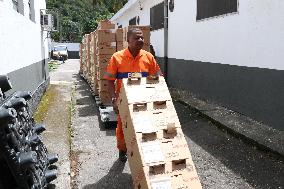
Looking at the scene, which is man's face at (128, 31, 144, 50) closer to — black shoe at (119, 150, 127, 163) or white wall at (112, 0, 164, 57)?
black shoe at (119, 150, 127, 163)

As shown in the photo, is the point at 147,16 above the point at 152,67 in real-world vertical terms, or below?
above

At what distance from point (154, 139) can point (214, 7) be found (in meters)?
5.79

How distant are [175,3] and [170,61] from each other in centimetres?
194

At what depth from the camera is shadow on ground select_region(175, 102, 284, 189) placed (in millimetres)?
4332

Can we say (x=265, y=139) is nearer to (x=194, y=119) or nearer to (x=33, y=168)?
(x=194, y=119)

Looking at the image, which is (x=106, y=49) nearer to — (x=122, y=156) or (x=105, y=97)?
(x=105, y=97)

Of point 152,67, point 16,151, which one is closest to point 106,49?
point 152,67

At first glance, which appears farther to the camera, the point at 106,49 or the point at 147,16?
the point at 147,16

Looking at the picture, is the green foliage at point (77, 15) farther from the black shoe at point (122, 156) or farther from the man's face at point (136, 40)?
the man's face at point (136, 40)

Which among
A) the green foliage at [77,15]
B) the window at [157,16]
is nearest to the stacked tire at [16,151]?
the window at [157,16]

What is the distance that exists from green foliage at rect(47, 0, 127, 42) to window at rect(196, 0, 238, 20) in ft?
125

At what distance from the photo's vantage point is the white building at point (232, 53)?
6.00 meters

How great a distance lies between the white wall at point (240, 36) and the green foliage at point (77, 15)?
37296 millimetres

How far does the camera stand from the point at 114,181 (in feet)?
14.0
